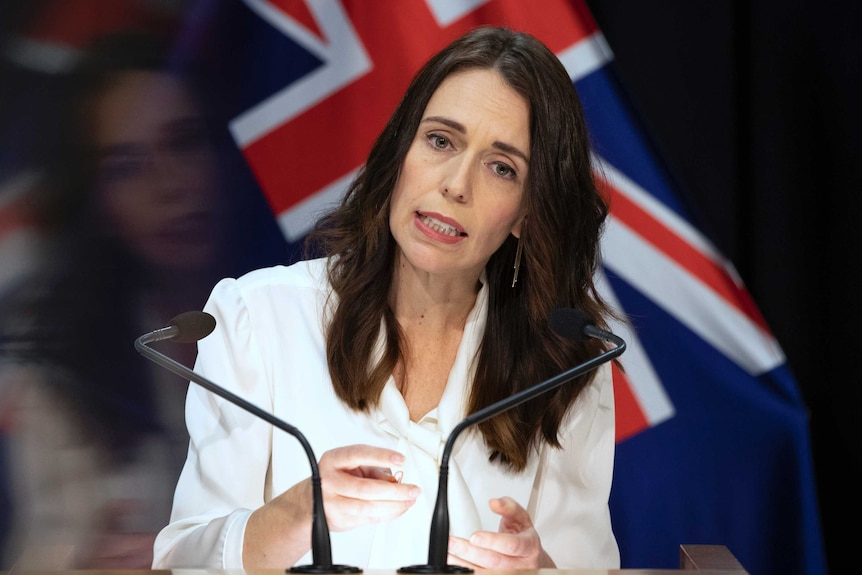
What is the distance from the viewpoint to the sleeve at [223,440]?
70.4 inches

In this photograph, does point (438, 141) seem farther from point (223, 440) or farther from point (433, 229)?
point (223, 440)

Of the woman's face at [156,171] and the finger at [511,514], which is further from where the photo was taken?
the woman's face at [156,171]

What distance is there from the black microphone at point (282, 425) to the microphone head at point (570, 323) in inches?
16.2

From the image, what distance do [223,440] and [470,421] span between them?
2.23 ft

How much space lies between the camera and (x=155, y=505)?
8.34ft

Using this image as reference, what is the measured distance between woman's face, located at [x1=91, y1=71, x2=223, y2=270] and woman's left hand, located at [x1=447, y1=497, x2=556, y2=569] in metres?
1.28

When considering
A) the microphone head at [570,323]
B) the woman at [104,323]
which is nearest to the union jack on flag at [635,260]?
the woman at [104,323]

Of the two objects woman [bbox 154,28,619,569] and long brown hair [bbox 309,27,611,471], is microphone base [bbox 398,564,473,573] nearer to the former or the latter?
woman [bbox 154,28,619,569]

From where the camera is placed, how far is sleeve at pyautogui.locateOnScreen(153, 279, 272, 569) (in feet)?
5.87

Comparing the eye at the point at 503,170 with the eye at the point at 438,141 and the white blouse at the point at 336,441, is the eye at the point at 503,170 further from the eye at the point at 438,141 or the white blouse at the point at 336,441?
the white blouse at the point at 336,441

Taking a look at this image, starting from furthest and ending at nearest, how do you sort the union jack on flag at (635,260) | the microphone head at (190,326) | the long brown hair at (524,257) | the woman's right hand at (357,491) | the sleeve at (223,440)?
1. the union jack on flag at (635,260)
2. the long brown hair at (524,257)
3. the sleeve at (223,440)
4. the microphone head at (190,326)
5. the woman's right hand at (357,491)

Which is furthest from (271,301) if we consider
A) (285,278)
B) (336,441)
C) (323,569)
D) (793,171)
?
(793,171)

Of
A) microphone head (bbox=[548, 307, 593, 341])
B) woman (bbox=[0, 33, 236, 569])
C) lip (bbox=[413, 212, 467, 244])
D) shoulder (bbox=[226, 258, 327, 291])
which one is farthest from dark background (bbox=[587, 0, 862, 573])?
woman (bbox=[0, 33, 236, 569])

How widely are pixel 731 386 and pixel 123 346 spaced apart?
1.38 meters
